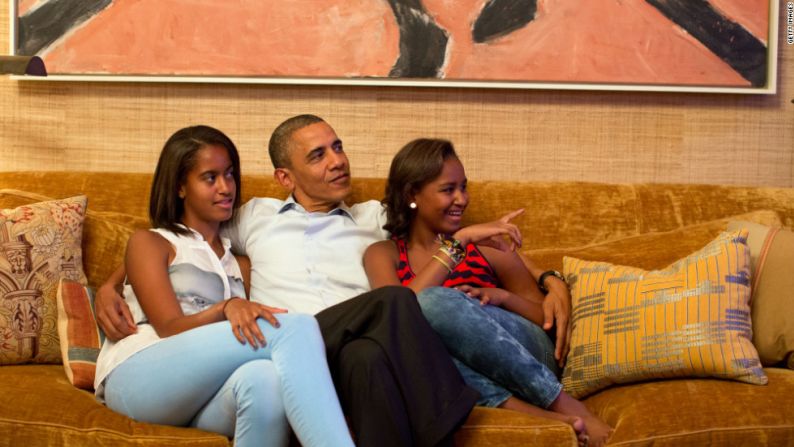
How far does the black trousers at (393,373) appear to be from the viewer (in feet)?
6.34

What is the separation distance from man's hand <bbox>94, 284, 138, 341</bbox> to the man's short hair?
23.2 inches

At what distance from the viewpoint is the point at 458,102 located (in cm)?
305

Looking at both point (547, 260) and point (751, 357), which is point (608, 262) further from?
point (751, 357)

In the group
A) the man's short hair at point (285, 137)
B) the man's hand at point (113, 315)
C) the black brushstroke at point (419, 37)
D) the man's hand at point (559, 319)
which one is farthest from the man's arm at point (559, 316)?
the man's hand at point (113, 315)

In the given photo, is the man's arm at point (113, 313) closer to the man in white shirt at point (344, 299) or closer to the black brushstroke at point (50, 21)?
the man in white shirt at point (344, 299)

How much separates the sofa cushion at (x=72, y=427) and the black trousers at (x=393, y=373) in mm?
295

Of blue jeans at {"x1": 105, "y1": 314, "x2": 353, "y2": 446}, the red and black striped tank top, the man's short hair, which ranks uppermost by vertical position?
the man's short hair

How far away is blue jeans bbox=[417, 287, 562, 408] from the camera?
2.18 m

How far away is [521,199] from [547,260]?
22cm

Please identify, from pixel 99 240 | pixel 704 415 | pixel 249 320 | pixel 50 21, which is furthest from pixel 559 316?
pixel 50 21

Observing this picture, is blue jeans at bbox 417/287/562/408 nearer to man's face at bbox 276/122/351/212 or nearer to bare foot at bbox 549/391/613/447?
bare foot at bbox 549/391/613/447

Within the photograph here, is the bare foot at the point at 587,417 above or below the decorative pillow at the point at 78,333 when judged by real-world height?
below

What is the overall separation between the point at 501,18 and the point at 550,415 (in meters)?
1.36

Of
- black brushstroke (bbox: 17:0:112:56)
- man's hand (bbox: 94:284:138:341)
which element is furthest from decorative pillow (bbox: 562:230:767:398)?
black brushstroke (bbox: 17:0:112:56)
